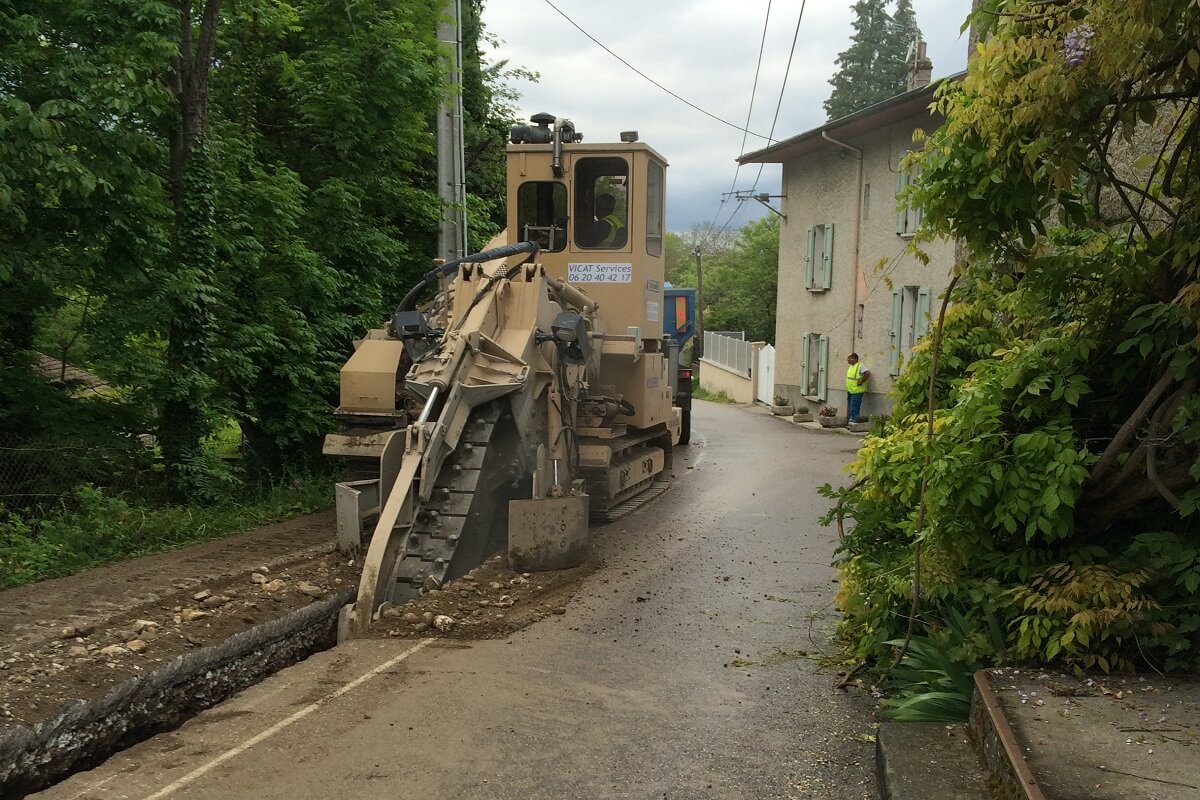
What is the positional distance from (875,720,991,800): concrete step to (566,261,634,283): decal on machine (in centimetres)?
695

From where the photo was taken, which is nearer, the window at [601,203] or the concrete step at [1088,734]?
the concrete step at [1088,734]

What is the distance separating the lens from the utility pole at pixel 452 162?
13.1 metres

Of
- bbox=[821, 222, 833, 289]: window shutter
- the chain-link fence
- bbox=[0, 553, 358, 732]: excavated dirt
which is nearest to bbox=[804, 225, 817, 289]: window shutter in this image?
bbox=[821, 222, 833, 289]: window shutter

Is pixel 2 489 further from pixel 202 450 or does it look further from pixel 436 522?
pixel 436 522

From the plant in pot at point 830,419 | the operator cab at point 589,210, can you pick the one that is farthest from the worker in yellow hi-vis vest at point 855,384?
the operator cab at point 589,210

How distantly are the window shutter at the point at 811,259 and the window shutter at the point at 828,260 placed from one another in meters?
0.59

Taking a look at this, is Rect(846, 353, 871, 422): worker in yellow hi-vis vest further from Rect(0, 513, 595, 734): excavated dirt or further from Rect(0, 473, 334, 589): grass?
Rect(0, 513, 595, 734): excavated dirt

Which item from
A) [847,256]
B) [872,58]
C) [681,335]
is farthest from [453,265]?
[872,58]

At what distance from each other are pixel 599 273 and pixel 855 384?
1210cm

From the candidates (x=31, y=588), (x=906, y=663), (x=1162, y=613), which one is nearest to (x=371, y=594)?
(x=31, y=588)

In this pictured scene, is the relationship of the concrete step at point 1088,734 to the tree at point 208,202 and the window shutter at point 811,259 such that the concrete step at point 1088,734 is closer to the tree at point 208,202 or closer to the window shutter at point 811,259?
the tree at point 208,202

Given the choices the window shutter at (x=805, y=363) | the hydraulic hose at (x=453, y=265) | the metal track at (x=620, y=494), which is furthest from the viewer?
the window shutter at (x=805, y=363)

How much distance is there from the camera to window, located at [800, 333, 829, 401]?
2488 cm

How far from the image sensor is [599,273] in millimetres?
10797
